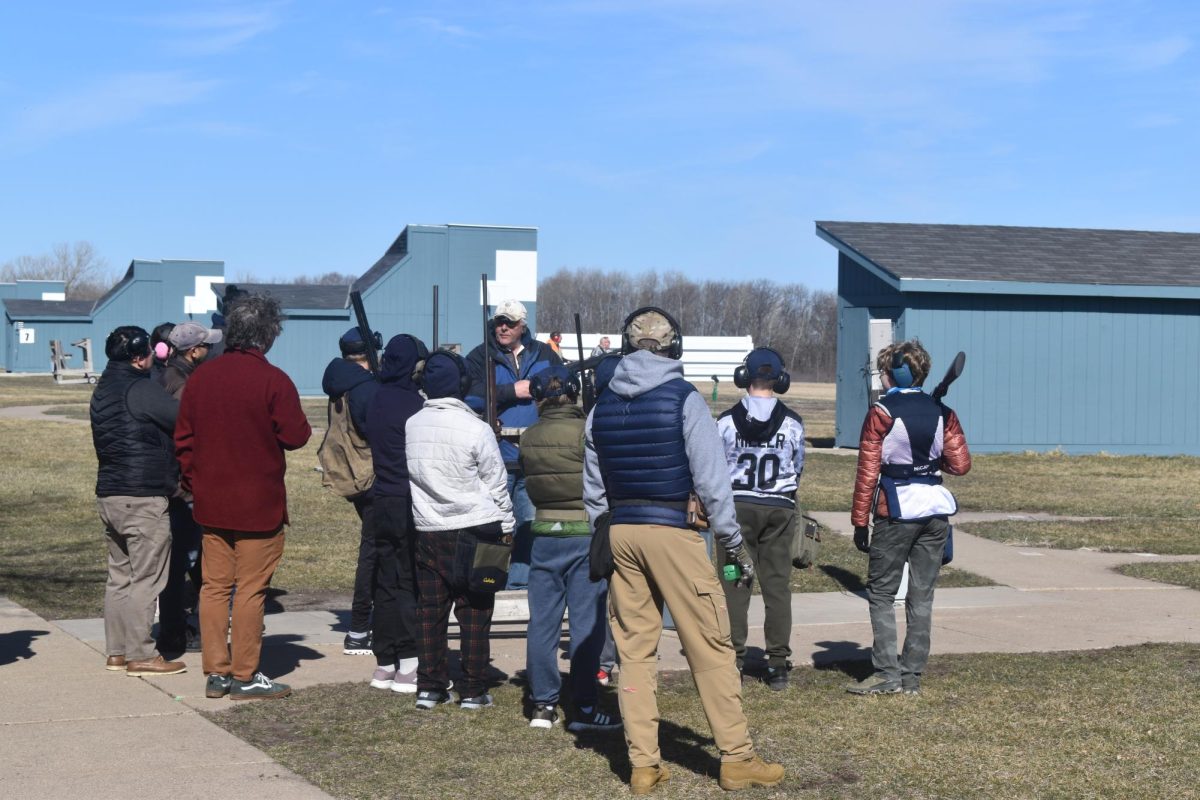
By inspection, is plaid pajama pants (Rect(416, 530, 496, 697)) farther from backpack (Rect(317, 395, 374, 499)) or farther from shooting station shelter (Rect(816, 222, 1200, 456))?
shooting station shelter (Rect(816, 222, 1200, 456))

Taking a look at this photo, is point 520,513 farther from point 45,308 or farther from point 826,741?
point 45,308

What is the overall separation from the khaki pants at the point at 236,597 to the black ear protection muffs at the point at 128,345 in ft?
4.37

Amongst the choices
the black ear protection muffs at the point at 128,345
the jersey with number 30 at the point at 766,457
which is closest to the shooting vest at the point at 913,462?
the jersey with number 30 at the point at 766,457

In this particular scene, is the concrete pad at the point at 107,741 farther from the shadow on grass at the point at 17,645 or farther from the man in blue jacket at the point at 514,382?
the man in blue jacket at the point at 514,382

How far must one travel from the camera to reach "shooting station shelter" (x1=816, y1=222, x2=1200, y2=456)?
2569cm

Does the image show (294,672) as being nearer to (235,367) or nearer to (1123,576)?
(235,367)

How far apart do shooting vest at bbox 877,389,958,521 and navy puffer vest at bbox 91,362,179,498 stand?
13.3 feet

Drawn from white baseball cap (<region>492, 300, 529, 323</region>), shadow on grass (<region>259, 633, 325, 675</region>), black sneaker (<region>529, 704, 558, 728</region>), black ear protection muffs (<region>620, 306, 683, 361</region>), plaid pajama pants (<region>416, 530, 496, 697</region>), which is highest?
white baseball cap (<region>492, 300, 529, 323</region>)

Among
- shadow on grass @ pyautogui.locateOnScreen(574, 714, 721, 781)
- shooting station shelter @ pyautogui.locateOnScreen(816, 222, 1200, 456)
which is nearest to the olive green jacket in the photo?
shadow on grass @ pyautogui.locateOnScreen(574, 714, 721, 781)

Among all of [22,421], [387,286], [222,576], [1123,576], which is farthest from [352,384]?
[387,286]

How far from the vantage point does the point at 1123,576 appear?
12.5 metres

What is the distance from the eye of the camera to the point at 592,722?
22.7ft

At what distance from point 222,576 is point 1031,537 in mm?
9928

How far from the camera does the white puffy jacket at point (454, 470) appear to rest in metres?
7.09
